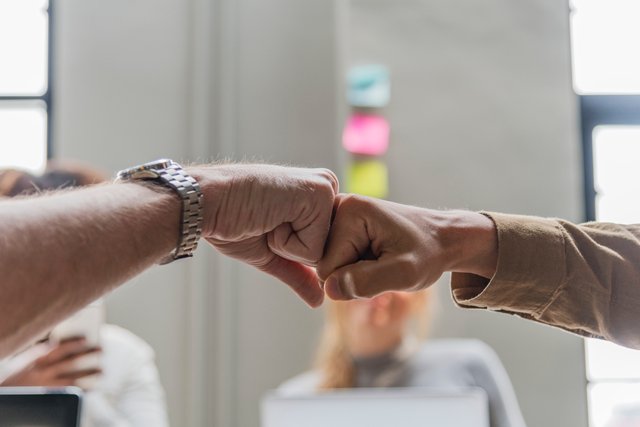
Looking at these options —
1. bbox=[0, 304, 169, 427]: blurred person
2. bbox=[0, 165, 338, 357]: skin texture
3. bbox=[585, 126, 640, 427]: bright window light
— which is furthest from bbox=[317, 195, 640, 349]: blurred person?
bbox=[585, 126, 640, 427]: bright window light

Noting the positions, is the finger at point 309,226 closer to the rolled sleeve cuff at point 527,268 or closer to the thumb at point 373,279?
the thumb at point 373,279

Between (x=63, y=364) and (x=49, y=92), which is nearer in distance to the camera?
(x=63, y=364)

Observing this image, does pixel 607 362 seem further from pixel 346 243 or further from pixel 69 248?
pixel 69 248

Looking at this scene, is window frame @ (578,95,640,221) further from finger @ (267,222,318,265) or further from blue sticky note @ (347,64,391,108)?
finger @ (267,222,318,265)

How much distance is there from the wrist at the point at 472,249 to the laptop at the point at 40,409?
1.68 ft

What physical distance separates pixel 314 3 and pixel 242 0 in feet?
0.72

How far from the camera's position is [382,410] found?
4.65ft

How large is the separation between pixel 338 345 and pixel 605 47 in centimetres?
140

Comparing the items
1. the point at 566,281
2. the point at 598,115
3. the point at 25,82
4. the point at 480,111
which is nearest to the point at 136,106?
the point at 25,82

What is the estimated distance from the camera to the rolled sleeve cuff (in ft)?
3.73

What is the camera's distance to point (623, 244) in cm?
117

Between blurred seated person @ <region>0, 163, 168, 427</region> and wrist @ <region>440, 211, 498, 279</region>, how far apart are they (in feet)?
2.06

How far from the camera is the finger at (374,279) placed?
3.71ft

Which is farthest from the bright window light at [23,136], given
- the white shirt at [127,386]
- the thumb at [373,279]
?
the thumb at [373,279]
